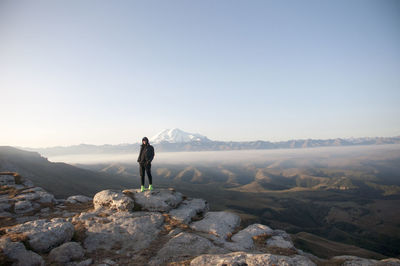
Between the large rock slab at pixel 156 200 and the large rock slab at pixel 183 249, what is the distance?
18.9ft

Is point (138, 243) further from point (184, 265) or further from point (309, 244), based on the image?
point (309, 244)

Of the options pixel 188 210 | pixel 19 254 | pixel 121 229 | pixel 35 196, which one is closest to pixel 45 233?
pixel 19 254

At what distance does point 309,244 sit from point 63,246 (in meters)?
178

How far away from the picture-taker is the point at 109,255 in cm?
1259

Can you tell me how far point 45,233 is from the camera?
41.0ft

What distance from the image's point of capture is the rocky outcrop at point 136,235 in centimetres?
1080

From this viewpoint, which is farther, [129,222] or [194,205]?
[194,205]

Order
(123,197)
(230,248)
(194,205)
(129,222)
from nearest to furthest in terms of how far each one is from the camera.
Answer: (230,248) < (129,222) < (123,197) < (194,205)

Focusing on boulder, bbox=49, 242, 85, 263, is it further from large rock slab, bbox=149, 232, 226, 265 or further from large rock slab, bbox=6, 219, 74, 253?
large rock slab, bbox=149, 232, 226, 265

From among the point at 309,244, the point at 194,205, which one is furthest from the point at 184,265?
the point at 309,244

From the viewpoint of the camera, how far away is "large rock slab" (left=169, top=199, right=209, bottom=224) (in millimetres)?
18506

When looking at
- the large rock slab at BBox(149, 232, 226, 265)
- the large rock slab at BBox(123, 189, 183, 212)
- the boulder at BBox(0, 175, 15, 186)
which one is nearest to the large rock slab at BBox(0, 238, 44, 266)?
the large rock slab at BBox(149, 232, 226, 265)

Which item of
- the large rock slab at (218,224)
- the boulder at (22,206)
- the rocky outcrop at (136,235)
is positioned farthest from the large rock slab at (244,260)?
the boulder at (22,206)

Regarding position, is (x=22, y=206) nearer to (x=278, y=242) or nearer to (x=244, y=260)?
(x=244, y=260)
